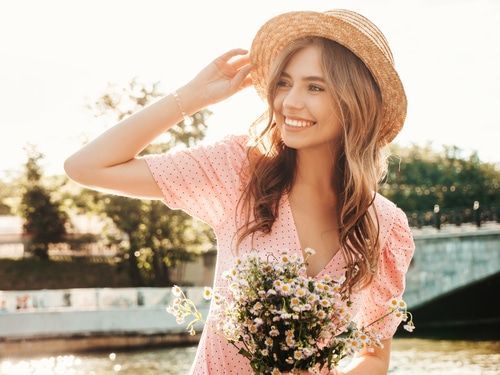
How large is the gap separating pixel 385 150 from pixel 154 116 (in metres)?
0.63

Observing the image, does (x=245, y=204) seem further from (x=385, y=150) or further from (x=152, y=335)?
(x=152, y=335)

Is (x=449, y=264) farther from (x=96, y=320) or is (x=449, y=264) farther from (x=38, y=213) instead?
(x=38, y=213)

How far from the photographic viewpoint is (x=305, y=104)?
6.65 feet

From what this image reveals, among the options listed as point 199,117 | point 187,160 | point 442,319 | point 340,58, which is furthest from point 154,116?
point 442,319

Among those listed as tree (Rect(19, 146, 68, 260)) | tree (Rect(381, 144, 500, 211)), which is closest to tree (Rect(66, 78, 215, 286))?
tree (Rect(19, 146, 68, 260))

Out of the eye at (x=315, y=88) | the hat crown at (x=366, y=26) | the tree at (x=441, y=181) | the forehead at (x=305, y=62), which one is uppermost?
the hat crown at (x=366, y=26)

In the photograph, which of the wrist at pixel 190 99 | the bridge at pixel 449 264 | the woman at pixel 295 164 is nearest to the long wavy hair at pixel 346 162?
the woman at pixel 295 164

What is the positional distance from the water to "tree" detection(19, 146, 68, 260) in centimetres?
934

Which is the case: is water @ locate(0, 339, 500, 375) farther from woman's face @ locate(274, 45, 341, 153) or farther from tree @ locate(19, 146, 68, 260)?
woman's face @ locate(274, 45, 341, 153)

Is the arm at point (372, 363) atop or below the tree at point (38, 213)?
atop

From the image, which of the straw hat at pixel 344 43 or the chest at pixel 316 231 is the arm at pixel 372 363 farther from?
the straw hat at pixel 344 43

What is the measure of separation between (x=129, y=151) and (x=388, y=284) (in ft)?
2.43

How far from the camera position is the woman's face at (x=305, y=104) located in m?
2.04

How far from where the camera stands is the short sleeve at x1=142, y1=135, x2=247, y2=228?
2.06m
